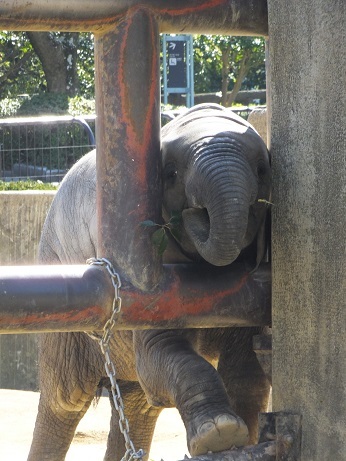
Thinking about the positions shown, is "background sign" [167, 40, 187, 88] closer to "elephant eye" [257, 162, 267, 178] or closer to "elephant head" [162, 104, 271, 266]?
"elephant head" [162, 104, 271, 266]

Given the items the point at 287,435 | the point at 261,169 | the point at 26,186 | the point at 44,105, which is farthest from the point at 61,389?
the point at 44,105

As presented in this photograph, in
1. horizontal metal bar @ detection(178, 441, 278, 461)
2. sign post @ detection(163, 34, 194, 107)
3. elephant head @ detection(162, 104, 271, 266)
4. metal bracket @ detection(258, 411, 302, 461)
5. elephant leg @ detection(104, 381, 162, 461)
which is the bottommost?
elephant leg @ detection(104, 381, 162, 461)

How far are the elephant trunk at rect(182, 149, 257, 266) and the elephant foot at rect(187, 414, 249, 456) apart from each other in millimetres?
429

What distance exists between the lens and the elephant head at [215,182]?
2.94 meters

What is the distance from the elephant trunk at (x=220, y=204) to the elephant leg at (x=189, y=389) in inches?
15.4

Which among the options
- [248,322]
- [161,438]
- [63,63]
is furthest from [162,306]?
[63,63]

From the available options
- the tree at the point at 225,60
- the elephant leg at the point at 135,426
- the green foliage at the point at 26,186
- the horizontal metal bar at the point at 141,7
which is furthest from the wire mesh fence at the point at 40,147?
the tree at the point at 225,60

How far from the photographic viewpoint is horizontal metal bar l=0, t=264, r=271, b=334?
2658mm

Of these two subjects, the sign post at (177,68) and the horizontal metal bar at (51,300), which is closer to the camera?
the horizontal metal bar at (51,300)

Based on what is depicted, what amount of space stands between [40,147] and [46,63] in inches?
398

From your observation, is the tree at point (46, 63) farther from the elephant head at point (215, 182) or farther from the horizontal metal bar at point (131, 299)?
the horizontal metal bar at point (131, 299)

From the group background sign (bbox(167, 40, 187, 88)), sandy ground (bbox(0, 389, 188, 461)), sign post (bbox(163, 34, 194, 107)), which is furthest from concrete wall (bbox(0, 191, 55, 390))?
background sign (bbox(167, 40, 187, 88))

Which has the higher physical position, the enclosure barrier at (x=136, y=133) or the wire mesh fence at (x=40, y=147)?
the wire mesh fence at (x=40, y=147)

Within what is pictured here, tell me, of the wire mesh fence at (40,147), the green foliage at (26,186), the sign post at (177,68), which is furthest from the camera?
the sign post at (177,68)
